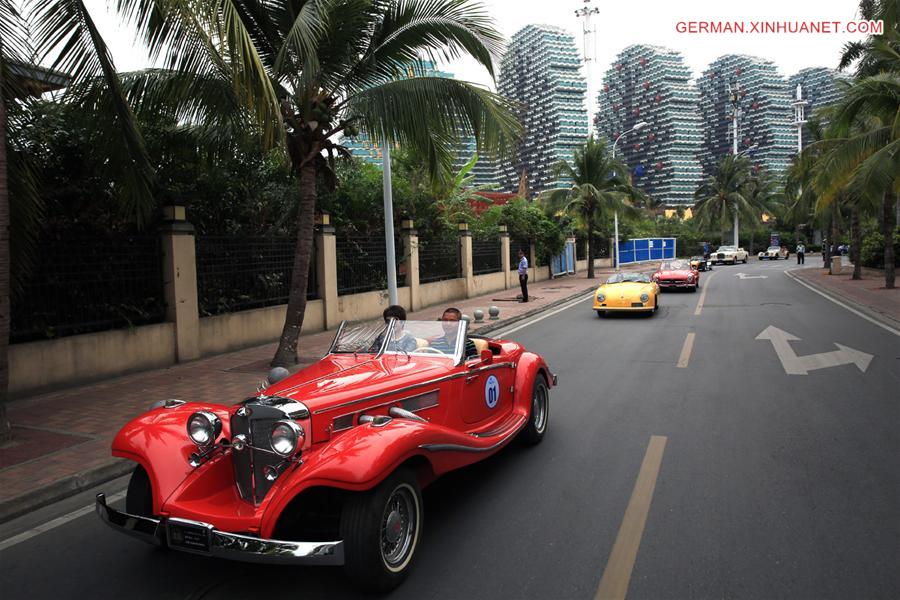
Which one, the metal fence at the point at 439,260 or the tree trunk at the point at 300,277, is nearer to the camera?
the tree trunk at the point at 300,277

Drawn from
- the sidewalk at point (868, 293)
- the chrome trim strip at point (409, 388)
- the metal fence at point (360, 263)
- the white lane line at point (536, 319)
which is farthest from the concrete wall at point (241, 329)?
the sidewalk at point (868, 293)

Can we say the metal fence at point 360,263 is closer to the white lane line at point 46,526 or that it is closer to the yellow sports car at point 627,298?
the yellow sports car at point 627,298

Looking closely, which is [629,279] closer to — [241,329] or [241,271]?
[241,271]

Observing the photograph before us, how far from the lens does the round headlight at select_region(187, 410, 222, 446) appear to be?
3.59 meters

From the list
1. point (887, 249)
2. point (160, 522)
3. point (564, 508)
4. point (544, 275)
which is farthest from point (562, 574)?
point (544, 275)

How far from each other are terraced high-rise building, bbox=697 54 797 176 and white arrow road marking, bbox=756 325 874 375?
7048cm

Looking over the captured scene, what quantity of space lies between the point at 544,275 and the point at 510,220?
567 cm

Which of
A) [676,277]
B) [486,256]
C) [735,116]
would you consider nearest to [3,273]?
[486,256]

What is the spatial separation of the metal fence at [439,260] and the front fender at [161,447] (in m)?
15.4

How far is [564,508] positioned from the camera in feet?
14.1

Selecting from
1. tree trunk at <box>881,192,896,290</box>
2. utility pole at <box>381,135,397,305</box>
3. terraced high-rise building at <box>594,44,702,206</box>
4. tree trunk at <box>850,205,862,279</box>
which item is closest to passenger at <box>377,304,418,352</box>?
utility pole at <box>381,135,397,305</box>

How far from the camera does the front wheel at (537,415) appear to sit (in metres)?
5.69

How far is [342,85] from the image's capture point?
9922 millimetres

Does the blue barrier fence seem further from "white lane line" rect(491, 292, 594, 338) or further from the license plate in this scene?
the license plate
